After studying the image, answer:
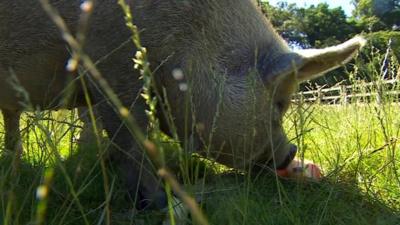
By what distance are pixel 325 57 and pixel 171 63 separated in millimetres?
828

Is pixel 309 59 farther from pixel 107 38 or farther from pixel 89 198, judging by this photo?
pixel 89 198

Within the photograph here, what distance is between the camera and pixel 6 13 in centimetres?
316

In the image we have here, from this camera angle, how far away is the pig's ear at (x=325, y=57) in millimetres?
3092

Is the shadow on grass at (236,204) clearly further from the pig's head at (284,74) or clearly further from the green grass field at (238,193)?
the pig's head at (284,74)

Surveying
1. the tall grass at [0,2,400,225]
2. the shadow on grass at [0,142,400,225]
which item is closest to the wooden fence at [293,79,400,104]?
the tall grass at [0,2,400,225]

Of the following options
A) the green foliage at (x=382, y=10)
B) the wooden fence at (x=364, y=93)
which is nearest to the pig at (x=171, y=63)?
the wooden fence at (x=364, y=93)

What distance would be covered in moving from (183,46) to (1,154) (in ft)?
3.63

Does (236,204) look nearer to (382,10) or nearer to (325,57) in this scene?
(325,57)

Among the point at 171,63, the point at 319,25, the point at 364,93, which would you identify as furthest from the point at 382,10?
the point at 171,63

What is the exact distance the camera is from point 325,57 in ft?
10.3

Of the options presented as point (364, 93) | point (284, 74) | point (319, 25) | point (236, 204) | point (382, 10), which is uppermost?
point (382, 10)

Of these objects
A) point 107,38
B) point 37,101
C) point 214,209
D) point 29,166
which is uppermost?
point 107,38

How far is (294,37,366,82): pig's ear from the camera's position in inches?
122

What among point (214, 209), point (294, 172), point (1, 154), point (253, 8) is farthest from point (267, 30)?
point (1, 154)
